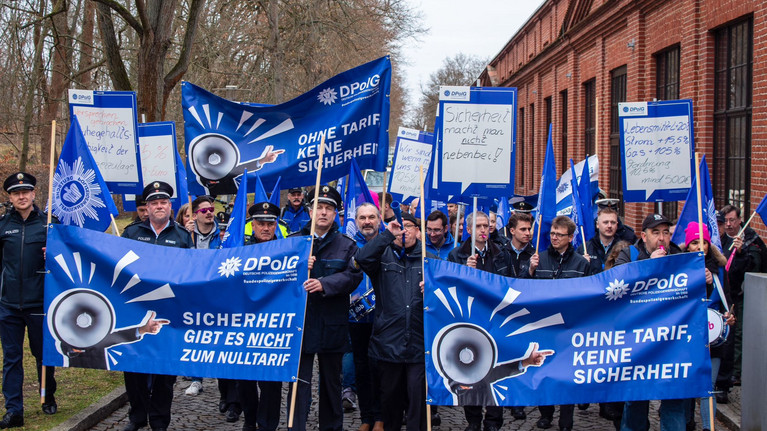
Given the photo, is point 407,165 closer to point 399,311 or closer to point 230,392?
point 230,392

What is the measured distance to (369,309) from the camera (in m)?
7.51

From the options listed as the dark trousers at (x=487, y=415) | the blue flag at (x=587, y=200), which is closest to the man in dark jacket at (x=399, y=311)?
the dark trousers at (x=487, y=415)

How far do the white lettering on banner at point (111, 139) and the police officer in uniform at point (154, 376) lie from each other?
4.31ft

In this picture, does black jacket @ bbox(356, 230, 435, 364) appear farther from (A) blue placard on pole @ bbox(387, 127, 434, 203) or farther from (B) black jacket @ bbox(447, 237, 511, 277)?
(A) blue placard on pole @ bbox(387, 127, 434, 203)

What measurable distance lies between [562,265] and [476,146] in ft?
4.05

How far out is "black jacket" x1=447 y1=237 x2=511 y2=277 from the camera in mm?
7383

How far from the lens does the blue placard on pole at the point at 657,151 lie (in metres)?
8.66

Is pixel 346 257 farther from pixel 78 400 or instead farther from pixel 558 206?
pixel 558 206

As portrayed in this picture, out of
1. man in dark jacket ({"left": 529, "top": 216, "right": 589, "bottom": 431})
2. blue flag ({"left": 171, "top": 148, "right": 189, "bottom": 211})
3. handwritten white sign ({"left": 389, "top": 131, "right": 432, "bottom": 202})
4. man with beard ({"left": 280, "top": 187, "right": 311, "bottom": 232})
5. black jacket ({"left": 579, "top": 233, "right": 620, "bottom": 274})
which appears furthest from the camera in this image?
handwritten white sign ({"left": 389, "top": 131, "right": 432, "bottom": 202})

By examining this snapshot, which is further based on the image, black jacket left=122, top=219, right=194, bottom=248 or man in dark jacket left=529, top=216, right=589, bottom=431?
man in dark jacket left=529, top=216, right=589, bottom=431

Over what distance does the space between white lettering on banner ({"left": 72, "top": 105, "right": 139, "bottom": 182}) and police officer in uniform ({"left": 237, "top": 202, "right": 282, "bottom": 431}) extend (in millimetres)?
1829

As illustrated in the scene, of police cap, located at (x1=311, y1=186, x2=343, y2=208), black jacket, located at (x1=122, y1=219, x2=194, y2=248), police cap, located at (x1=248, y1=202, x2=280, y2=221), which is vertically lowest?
black jacket, located at (x1=122, y1=219, x2=194, y2=248)

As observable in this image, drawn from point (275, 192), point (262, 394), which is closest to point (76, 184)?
point (275, 192)

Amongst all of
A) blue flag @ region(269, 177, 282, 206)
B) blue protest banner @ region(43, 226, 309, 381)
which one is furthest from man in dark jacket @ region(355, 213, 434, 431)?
blue flag @ region(269, 177, 282, 206)
